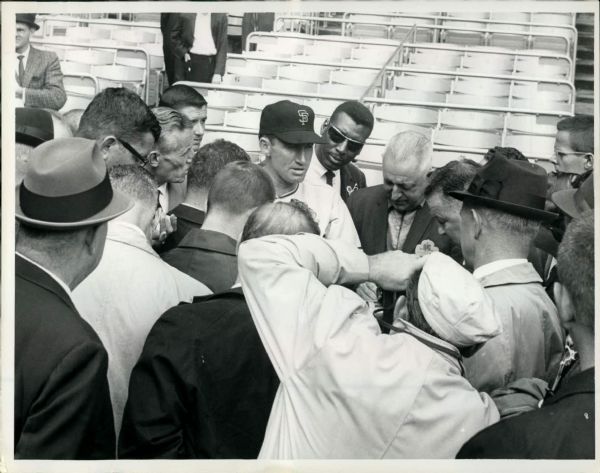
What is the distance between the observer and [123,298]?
8.27ft

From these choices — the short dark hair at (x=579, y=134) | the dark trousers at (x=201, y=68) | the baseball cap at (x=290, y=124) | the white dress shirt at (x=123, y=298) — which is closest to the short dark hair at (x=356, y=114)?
the baseball cap at (x=290, y=124)

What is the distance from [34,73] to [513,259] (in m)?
1.63

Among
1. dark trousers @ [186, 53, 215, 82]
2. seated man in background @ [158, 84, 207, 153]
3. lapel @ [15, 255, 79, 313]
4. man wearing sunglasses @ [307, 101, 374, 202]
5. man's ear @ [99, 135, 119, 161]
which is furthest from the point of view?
dark trousers @ [186, 53, 215, 82]

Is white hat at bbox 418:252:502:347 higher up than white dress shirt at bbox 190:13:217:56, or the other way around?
white dress shirt at bbox 190:13:217:56

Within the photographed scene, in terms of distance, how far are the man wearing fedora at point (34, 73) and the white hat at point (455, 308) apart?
1.34 m

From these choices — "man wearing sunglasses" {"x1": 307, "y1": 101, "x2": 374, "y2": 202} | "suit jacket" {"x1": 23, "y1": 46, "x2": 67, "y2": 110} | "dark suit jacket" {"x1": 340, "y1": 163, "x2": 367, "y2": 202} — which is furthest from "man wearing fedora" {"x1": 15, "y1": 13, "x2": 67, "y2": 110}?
"dark suit jacket" {"x1": 340, "y1": 163, "x2": 367, "y2": 202}

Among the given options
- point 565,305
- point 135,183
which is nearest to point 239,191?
point 135,183

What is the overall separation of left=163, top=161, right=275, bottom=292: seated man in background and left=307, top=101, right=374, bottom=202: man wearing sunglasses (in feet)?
3.48

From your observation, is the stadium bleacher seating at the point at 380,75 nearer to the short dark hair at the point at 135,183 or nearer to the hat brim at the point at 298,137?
the short dark hair at the point at 135,183

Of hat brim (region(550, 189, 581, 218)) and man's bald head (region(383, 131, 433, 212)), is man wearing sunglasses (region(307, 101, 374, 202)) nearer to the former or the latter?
man's bald head (region(383, 131, 433, 212))

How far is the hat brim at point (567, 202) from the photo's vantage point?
2602 mm

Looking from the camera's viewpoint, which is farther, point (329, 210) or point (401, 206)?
point (401, 206)

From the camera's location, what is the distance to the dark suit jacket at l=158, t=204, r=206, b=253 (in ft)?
10.5

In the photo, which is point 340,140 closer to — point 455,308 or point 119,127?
point 119,127
